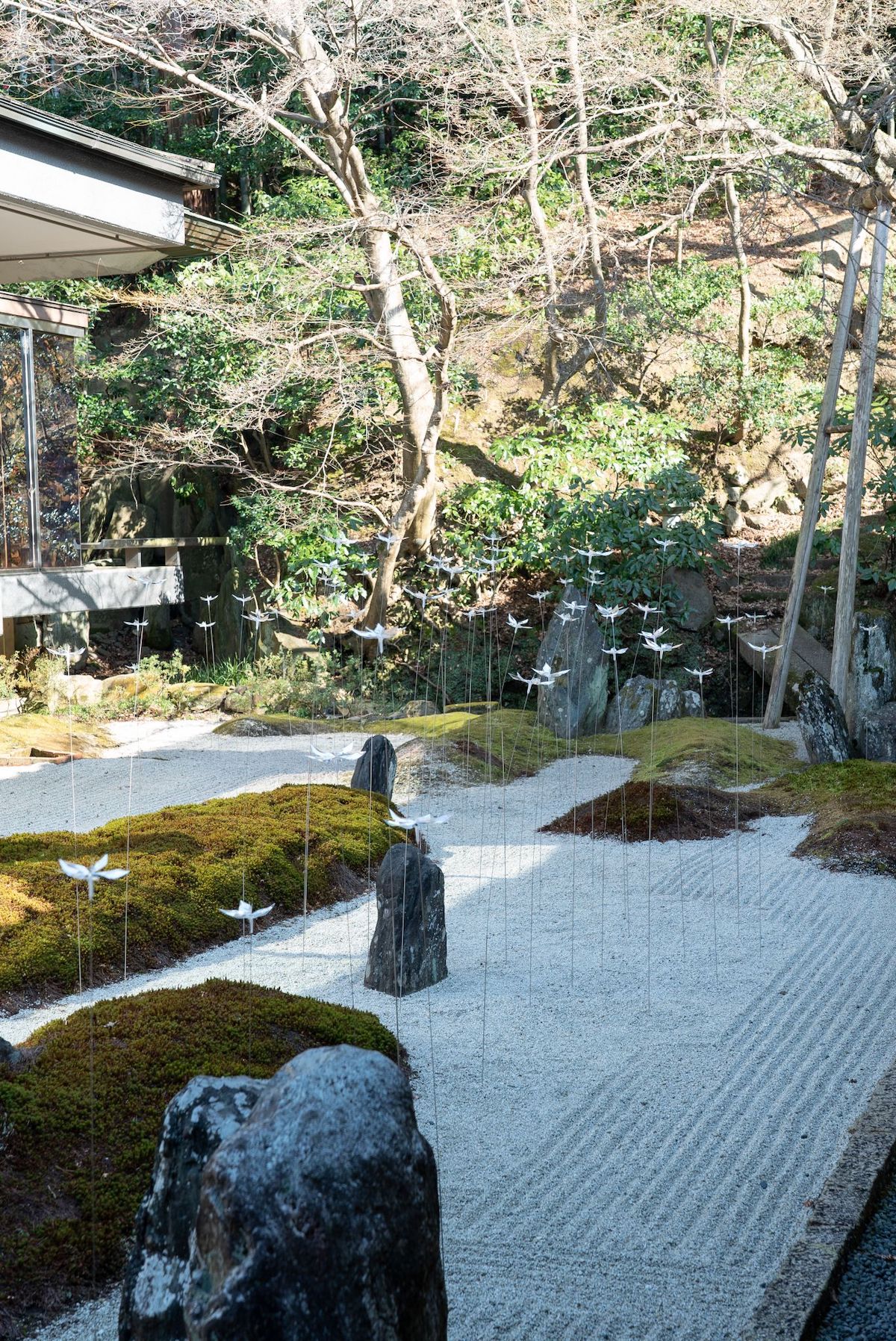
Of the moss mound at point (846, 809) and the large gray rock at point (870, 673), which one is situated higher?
the large gray rock at point (870, 673)

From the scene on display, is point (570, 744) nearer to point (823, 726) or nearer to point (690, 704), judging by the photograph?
point (690, 704)

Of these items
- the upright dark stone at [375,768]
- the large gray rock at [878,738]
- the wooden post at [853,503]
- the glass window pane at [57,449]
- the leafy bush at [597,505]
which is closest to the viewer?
the upright dark stone at [375,768]

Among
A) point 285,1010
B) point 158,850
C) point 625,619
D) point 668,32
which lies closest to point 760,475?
point 625,619

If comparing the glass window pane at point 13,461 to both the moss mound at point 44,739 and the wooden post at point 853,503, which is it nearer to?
the moss mound at point 44,739

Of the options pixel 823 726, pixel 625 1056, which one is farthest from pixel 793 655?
pixel 625 1056

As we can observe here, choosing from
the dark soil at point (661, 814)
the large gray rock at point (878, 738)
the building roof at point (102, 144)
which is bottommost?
the dark soil at point (661, 814)

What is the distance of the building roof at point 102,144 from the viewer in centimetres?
662

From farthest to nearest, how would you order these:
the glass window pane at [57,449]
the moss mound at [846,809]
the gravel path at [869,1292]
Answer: the glass window pane at [57,449] → the moss mound at [846,809] → the gravel path at [869,1292]

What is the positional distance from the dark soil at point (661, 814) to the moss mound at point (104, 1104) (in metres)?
2.97

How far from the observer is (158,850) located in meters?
5.16

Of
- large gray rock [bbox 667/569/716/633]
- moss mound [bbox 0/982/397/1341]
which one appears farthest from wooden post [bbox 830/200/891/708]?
moss mound [bbox 0/982/397/1341]

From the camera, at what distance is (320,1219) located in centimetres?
146

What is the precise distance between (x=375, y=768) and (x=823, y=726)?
9.91ft

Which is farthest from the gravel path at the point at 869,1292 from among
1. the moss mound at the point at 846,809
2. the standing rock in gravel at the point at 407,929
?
the moss mound at the point at 846,809
